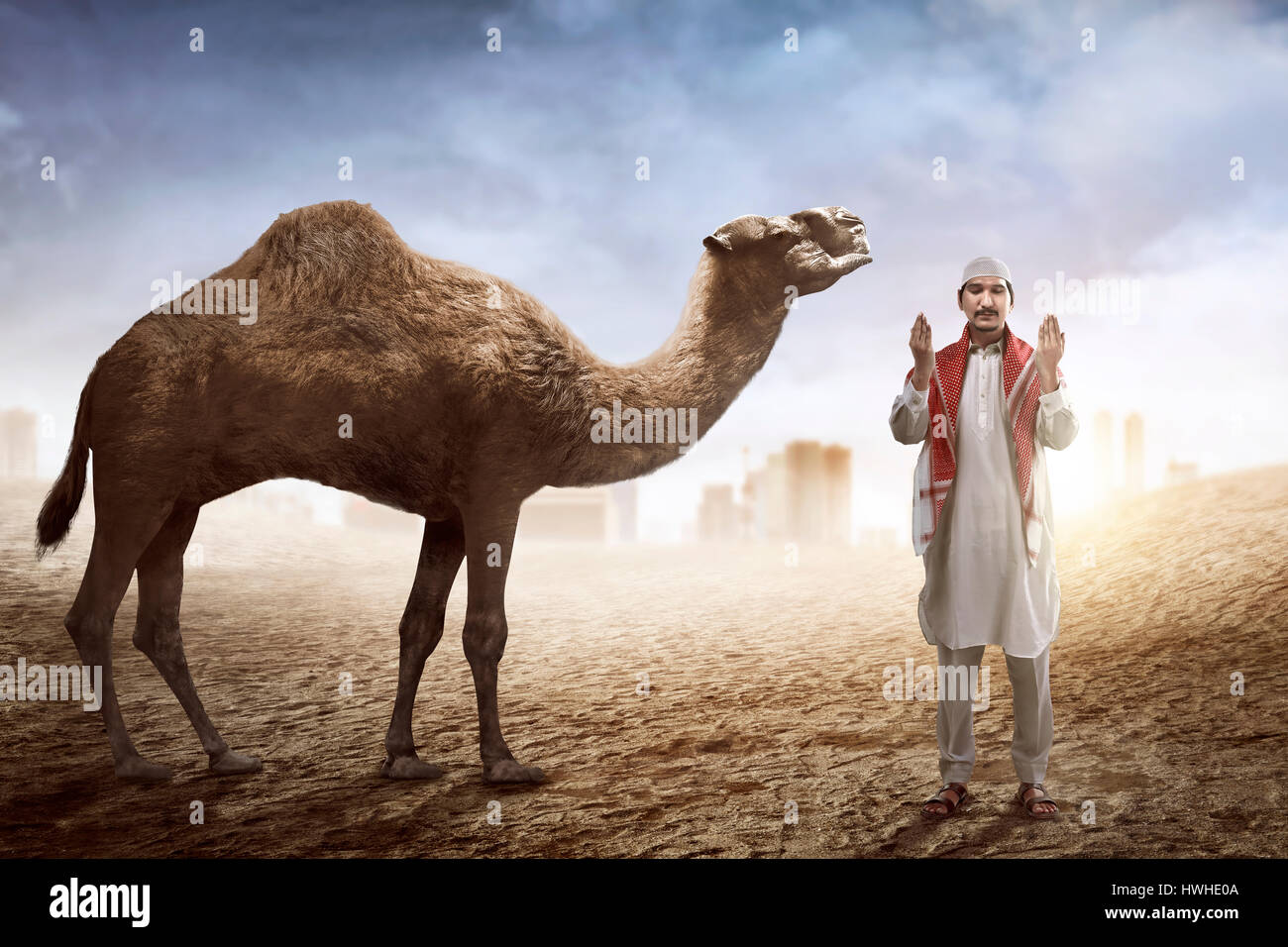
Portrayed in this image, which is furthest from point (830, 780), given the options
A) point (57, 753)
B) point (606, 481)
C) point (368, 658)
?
point (368, 658)

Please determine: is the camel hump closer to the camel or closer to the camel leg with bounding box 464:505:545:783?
the camel

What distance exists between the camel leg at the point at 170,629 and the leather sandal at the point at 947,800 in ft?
12.8

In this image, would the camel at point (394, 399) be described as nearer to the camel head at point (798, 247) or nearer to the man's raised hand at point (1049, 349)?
the camel head at point (798, 247)

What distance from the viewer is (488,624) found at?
Answer: 5.59 m

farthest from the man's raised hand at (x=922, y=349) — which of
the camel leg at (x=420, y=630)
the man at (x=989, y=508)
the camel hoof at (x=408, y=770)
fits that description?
the camel hoof at (x=408, y=770)

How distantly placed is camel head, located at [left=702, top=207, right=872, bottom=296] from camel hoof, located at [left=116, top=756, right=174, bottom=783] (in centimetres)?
443

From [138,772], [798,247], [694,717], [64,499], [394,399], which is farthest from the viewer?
[694,717]

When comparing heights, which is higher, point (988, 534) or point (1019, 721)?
point (988, 534)

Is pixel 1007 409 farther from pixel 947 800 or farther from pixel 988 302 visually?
pixel 947 800

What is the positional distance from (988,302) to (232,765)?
5.03 metres

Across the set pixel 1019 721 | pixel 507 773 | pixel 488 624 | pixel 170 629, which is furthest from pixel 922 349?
pixel 170 629

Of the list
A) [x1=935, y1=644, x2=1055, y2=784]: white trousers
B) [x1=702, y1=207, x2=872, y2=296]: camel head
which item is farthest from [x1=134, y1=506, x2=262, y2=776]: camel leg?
[x1=935, y1=644, x2=1055, y2=784]: white trousers

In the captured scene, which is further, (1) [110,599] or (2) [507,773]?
(1) [110,599]

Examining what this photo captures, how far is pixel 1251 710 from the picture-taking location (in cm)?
700
